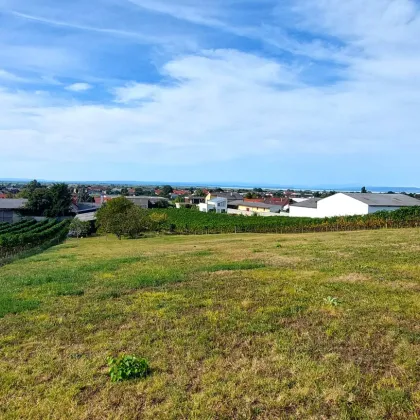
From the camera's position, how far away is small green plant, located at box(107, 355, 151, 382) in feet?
16.9

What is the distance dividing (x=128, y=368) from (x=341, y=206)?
67.0 meters

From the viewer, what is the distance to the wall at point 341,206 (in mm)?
61219

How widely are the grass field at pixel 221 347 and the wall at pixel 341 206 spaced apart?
54.2 metres

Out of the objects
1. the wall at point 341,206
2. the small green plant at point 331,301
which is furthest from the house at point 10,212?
the small green plant at point 331,301

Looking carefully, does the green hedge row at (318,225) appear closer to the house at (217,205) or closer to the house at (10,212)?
the house at (10,212)

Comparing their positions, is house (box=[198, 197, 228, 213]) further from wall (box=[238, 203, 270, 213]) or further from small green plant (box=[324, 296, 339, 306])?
small green plant (box=[324, 296, 339, 306])

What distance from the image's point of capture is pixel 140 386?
4973mm

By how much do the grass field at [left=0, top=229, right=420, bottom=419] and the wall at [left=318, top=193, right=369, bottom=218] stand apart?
54162mm

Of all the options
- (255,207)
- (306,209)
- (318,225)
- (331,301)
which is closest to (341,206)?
(306,209)

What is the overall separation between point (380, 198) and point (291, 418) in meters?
67.5

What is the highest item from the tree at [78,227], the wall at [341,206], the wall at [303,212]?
the wall at [341,206]

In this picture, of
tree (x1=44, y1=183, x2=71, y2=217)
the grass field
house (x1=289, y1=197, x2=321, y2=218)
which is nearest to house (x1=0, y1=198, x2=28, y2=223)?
tree (x1=44, y1=183, x2=71, y2=217)

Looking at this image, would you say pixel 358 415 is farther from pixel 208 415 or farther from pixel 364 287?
pixel 364 287

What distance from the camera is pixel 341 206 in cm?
6731
